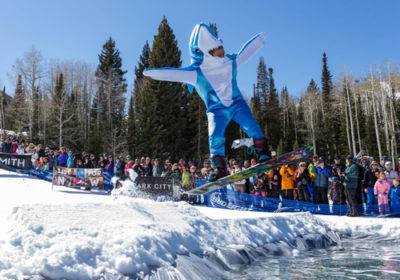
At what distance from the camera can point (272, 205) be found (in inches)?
346

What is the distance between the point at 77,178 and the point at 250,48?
8444 mm

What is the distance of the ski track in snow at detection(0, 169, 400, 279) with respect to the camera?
254cm

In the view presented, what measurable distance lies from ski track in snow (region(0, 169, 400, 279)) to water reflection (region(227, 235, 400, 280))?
13.3 inches

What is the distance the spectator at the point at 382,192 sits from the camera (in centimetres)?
796

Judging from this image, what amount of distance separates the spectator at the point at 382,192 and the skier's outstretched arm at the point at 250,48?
4.69 metres

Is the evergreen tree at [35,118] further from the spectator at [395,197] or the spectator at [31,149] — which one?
the spectator at [395,197]

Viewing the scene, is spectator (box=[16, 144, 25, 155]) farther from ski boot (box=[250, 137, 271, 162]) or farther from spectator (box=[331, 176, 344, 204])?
spectator (box=[331, 176, 344, 204])

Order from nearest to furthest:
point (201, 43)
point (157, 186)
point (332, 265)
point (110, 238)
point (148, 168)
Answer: point (110, 238)
point (332, 265)
point (201, 43)
point (157, 186)
point (148, 168)

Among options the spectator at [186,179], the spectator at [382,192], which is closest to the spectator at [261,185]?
the spectator at [186,179]

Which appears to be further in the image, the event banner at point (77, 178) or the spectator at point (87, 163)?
the spectator at point (87, 163)

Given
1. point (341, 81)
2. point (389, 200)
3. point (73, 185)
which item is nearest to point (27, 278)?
point (389, 200)

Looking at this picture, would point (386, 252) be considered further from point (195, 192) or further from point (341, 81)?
point (341, 81)

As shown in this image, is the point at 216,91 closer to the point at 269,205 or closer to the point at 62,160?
the point at 269,205

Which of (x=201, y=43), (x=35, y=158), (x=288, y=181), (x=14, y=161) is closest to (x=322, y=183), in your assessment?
(x=288, y=181)
